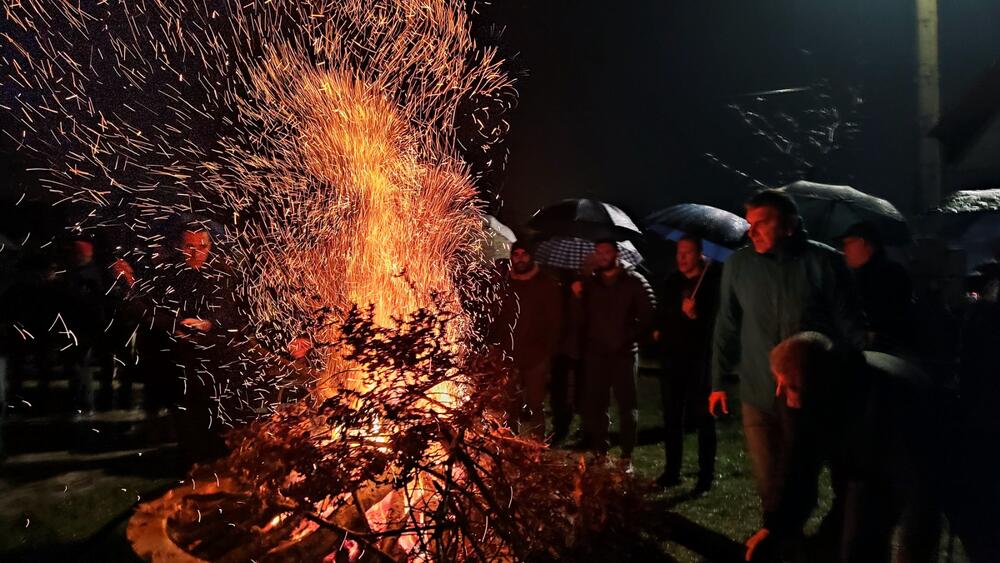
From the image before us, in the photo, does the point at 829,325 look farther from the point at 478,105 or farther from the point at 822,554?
the point at 478,105

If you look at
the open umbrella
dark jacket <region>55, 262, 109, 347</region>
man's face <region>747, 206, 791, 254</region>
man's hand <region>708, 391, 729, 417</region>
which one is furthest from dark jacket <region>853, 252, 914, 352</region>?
dark jacket <region>55, 262, 109, 347</region>

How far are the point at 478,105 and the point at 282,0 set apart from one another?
1.77m

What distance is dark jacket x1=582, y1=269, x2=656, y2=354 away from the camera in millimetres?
5125

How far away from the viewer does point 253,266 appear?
5312 millimetres

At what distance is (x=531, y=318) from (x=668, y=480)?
166 cm

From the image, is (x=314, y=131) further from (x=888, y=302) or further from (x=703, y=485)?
(x=888, y=302)

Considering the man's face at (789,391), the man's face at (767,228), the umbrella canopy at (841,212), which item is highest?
the umbrella canopy at (841,212)

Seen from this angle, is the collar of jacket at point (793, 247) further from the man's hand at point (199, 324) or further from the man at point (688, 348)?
the man's hand at point (199, 324)

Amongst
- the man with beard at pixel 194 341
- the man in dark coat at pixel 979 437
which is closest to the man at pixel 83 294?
the man with beard at pixel 194 341

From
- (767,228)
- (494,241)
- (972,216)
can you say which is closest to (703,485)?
(767,228)

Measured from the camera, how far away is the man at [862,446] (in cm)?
297

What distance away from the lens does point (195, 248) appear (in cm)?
476

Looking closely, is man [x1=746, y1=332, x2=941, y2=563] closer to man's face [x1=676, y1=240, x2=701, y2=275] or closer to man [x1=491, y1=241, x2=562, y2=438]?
man's face [x1=676, y1=240, x2=701, y2=275]

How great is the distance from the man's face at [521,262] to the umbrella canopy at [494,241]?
145 centimetres
